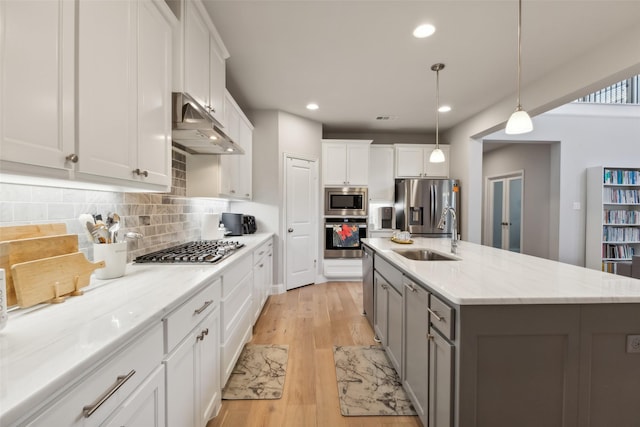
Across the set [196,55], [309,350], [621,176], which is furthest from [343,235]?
[621,176]

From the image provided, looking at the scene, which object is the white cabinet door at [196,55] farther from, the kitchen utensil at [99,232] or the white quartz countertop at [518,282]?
the white quartz countertop at [518,282]

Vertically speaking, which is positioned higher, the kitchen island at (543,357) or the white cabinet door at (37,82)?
the white cabinet door at (37,82)

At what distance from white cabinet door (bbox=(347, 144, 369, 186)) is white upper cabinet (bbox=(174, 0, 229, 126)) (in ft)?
8.80

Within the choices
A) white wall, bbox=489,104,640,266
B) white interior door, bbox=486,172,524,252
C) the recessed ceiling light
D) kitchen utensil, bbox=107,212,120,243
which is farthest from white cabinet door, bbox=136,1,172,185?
white interior door, bbox=486,172,524,252

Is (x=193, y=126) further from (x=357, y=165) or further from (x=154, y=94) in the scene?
(x=357, y=165)

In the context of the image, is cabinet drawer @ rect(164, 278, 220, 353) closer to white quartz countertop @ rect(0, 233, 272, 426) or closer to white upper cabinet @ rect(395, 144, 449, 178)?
Result: white quartz countertop @ rect(0, 233, 272, 426)

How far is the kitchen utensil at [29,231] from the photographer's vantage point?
97 cm

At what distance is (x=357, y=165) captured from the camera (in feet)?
15.4

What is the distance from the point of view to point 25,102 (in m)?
0.80

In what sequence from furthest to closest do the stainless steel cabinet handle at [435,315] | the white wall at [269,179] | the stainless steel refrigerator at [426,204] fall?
1. the stainless steel refrigerator at [426,204]
2. the white wall at [269,179]
3. the stainless steel cabinet handle at [435,315]

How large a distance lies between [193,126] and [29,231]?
977mm

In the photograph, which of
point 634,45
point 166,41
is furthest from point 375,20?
point 634,45

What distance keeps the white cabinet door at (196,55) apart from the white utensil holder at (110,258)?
1.02 m

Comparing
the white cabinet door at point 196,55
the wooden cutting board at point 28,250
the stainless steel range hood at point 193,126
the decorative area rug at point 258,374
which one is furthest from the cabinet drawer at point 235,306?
the white cabinet door at point 196,55
